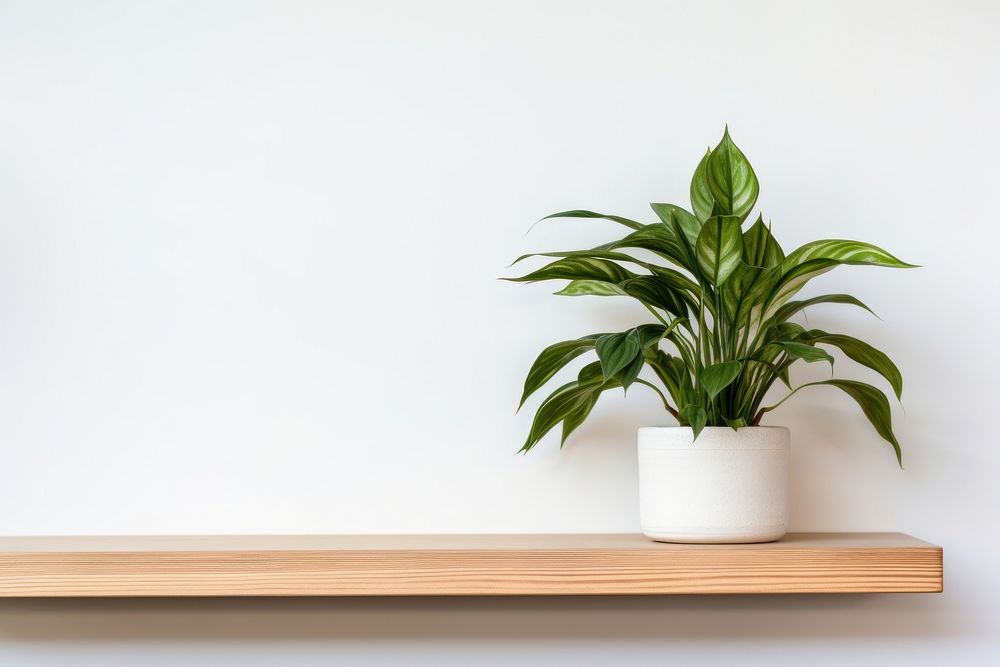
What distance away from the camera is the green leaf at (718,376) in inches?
31.7

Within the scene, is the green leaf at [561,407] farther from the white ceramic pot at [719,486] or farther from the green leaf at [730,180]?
the green leaf at [730,180]

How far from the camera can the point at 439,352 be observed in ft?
3.48

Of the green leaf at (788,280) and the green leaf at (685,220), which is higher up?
the green leaf at (685,220)

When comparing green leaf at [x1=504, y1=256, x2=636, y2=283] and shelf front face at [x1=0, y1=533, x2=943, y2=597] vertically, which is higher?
green leaf at [x1=504, y1=256, x2=636, y2=283]

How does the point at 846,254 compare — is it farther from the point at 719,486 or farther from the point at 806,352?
the point at 719,486

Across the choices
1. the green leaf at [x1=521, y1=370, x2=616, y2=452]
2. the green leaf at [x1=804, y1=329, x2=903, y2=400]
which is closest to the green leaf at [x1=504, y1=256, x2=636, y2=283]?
the green leaf at [x1=521, y1=370, x2=616, y2=452]

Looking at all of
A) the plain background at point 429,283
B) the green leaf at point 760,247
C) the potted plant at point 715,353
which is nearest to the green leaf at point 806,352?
the potted plant at point 715,353

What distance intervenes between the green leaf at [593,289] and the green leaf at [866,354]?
0.21 metres

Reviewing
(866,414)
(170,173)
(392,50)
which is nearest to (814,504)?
(866,414)

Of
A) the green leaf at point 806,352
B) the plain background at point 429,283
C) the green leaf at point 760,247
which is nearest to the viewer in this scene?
the green leaf at point 806,352

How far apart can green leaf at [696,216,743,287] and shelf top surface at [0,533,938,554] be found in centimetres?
28

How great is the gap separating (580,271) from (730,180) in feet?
0.59

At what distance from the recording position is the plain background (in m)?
1.02

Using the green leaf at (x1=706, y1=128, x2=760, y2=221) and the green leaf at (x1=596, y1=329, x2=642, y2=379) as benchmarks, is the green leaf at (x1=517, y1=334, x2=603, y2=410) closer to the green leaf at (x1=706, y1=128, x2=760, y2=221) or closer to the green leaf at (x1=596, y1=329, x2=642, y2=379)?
the green leaf at (x1=596, y1=329, x2=642, y2=379)
